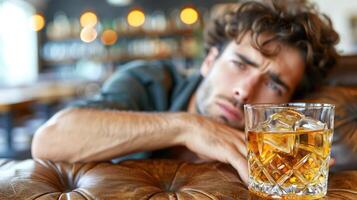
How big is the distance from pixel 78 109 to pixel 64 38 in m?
8.58

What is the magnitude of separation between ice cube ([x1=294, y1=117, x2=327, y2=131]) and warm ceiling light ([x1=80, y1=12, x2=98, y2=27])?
8.89 metres

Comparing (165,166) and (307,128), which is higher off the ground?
(307,128)

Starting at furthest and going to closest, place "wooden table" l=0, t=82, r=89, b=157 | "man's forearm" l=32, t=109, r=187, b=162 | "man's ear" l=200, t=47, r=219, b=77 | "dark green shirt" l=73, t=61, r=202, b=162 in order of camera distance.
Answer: "wooden table" l=0, t=82, r=89, b=157 < "man's ear" l=200, t=47, r=219, b=77 < "dark green shirt" l=73, t=61, r=202, b=162 < "man's forearm" l=32, t=109, r=187, b=162

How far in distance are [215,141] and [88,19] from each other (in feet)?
28.5

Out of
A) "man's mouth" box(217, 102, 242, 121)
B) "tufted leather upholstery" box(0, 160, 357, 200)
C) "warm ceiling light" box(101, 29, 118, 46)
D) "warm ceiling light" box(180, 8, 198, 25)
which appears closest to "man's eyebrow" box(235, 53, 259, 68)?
"man's mouth" box(217, 102, 242, 121)

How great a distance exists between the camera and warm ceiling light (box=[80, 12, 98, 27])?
9.35 metres

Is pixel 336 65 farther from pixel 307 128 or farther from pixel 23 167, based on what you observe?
pixel 23 167

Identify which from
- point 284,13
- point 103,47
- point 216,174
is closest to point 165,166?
point 216,174

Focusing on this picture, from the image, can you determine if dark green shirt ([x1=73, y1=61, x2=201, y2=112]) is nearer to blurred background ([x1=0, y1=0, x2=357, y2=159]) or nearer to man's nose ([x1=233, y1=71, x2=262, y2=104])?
man's nose ([x1=233, y1=71, x2=262, y2=104])

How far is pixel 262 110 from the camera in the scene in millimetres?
869

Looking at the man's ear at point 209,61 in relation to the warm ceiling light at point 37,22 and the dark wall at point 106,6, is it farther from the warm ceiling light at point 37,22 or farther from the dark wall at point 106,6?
Result: the warm ceiling light at point 37,22

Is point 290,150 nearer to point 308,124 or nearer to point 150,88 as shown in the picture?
point 308,124

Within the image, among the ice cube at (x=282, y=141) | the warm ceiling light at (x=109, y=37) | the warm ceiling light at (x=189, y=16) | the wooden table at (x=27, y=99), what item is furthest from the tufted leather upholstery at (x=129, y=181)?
the warm ceiling light at (x=109, y=37)

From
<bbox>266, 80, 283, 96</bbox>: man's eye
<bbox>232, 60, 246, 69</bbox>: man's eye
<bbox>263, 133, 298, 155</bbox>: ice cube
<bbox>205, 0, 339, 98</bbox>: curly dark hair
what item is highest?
<bbox>205, 0, 339, 98</bbox>: curly dark hair
